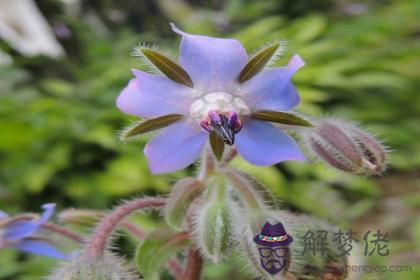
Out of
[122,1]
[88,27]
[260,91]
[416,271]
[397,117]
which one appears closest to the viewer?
[260,91]

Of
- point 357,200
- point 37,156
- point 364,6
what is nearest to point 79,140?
point 37,156

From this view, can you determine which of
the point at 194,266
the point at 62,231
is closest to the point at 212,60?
the point at 194,266

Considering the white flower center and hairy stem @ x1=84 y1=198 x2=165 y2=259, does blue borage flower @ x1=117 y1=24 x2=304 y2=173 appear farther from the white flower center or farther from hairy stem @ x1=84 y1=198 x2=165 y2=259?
hairy stem @ x1=84 y1=198 x2=165 y2=259

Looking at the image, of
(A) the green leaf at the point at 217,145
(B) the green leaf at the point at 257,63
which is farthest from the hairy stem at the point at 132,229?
(B) the green leaf at the point at 257,63

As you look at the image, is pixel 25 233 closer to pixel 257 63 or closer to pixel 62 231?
pixel 62 231

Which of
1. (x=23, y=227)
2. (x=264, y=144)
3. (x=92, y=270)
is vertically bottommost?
(x=92, y=270)

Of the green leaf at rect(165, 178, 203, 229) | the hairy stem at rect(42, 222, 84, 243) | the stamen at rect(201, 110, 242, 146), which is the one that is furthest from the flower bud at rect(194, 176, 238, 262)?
the hairy stem at rect(42, 222, 84, 243)

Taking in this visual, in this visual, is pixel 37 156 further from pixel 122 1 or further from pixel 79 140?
pixel 122 1
